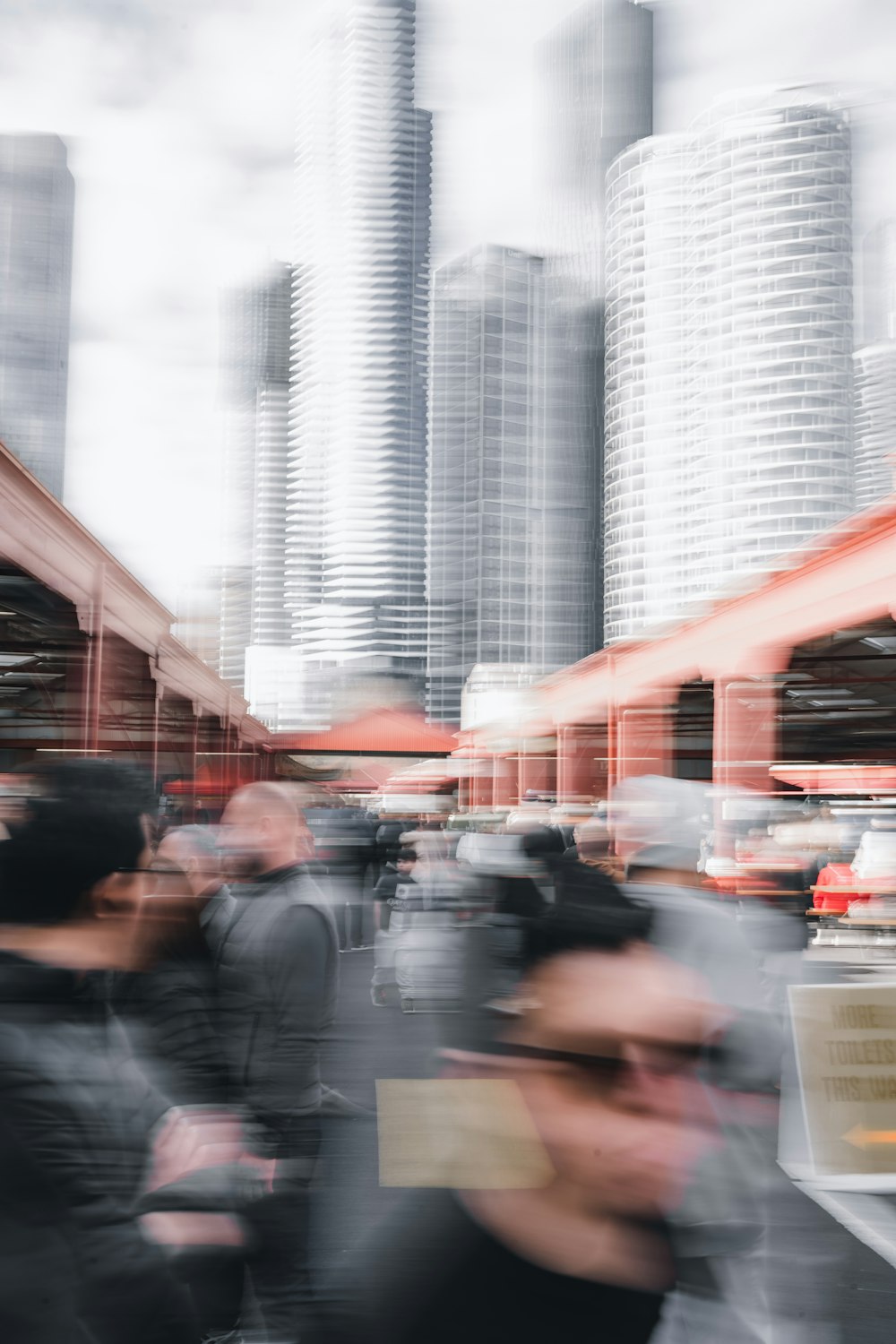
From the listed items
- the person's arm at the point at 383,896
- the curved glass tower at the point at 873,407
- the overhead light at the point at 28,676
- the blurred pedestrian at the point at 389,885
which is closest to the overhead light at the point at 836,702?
the blurred pedestrian at the point at 389,885

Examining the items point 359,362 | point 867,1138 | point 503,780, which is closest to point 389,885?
point 867,1138

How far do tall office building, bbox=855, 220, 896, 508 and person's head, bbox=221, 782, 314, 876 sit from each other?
8877 cm

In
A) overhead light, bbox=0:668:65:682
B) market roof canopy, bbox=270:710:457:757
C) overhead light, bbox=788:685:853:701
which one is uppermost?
overhead light, bbox=0:668:65:682

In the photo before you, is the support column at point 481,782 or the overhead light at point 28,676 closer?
the overhead light at point 28,676

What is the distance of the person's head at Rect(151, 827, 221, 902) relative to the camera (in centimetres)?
505

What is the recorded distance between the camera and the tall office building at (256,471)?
130 m

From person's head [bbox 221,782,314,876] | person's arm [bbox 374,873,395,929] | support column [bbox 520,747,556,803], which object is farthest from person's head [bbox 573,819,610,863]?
support column [bbox 520,747,556,803]

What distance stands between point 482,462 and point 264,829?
10359 centimetres

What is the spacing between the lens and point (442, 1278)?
1860 millimetres

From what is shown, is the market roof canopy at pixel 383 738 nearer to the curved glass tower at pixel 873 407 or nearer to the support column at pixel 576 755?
the support column at pixel 576 755

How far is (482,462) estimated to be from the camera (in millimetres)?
105375

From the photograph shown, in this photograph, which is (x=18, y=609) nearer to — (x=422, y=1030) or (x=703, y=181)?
(x=422, y=1030)

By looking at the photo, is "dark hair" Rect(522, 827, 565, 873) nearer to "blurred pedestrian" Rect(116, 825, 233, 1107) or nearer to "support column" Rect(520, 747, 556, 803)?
"blurred pedestrian" Rect(116, 825, 233, 1107)

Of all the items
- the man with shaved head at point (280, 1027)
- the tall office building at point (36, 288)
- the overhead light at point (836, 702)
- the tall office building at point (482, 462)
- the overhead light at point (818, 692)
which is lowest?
the man with shaved head at point (280, 1027)
